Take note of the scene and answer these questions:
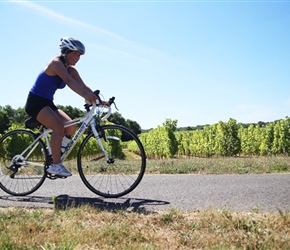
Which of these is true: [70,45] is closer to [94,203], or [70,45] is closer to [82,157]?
[82,157]

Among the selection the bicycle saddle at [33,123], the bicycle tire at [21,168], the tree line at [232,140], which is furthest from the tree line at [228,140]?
the bicycle saddle at [33,123]

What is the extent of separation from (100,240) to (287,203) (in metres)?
2.58

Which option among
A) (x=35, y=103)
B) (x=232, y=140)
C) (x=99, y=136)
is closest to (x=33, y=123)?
(x=35, y=103)

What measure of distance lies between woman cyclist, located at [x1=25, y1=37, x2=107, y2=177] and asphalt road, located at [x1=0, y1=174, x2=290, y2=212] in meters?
0.54

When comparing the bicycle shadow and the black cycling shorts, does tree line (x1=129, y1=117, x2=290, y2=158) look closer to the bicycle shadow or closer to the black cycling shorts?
the bicycle shadow

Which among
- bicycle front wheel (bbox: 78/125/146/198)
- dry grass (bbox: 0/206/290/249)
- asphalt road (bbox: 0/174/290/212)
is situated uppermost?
bicycle front wheel (bbox: 78/125/146/198)

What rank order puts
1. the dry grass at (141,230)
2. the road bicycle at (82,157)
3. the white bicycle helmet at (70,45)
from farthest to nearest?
the road bicycle at (82,157), the white bicycle helmet at (70,45), the dry grass at (141,230)

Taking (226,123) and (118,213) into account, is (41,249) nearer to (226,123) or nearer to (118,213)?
(118,213)

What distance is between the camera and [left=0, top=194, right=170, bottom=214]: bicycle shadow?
155 inches

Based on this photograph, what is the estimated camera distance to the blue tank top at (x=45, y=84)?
4.75 m

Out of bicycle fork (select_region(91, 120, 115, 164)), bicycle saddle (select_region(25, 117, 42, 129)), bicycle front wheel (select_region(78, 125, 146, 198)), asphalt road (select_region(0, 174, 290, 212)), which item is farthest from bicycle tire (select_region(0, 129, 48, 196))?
bicycle fork (select_region(91, 120, 115, 164))

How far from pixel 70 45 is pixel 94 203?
2.29 meters

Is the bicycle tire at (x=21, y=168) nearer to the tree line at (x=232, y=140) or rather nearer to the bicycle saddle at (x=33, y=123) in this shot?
the bicycle saddle at (x=33, y=123)

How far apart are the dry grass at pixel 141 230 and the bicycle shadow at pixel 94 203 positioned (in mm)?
332
